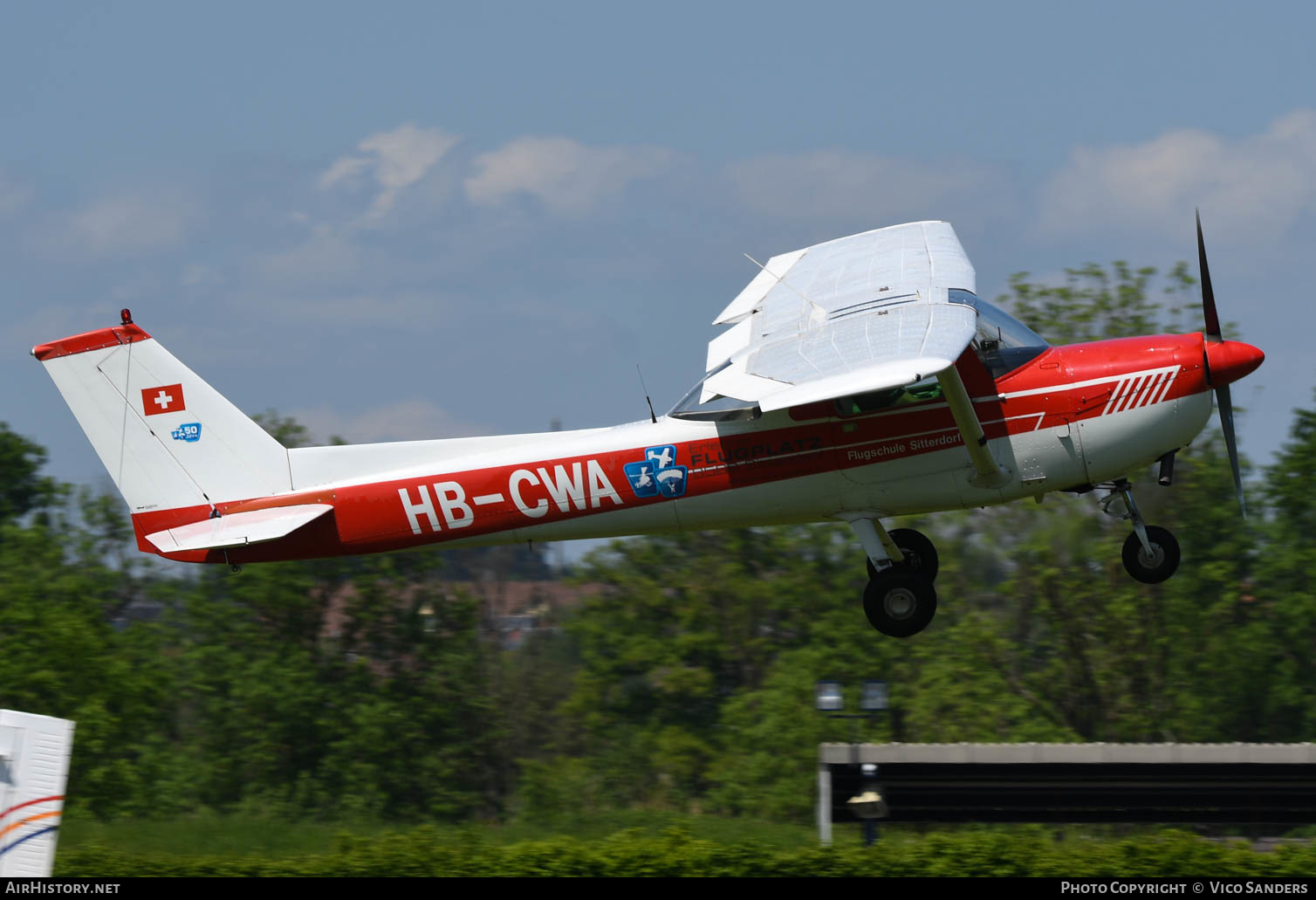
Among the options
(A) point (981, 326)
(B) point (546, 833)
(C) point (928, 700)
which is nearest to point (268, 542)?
(B) point (546, 833)

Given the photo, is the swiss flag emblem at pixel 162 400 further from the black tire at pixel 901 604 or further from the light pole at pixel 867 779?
the light pole at pixel 867 779

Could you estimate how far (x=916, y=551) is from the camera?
13695 millimetres

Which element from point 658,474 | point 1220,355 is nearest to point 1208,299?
point 1220,355

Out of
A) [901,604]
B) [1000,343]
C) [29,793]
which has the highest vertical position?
[1000,343]

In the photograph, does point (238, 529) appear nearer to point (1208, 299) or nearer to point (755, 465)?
point (755, 465)

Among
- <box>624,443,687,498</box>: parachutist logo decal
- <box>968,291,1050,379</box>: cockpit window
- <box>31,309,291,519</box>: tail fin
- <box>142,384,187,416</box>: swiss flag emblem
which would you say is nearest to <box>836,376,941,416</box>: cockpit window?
<box>968,291,1050,379</box>: cockpit window

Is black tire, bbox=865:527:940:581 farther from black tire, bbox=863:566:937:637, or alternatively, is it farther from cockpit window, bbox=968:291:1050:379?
cockpit window, bbox=968:291:1050:379

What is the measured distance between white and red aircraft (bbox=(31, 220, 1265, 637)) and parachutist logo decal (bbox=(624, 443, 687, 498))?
0.05 ft

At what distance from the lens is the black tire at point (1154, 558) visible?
43.3 feet

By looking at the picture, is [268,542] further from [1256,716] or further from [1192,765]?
[1256,716]

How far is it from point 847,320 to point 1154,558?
399cm

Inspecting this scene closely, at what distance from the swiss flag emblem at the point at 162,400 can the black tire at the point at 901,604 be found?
266 inches
